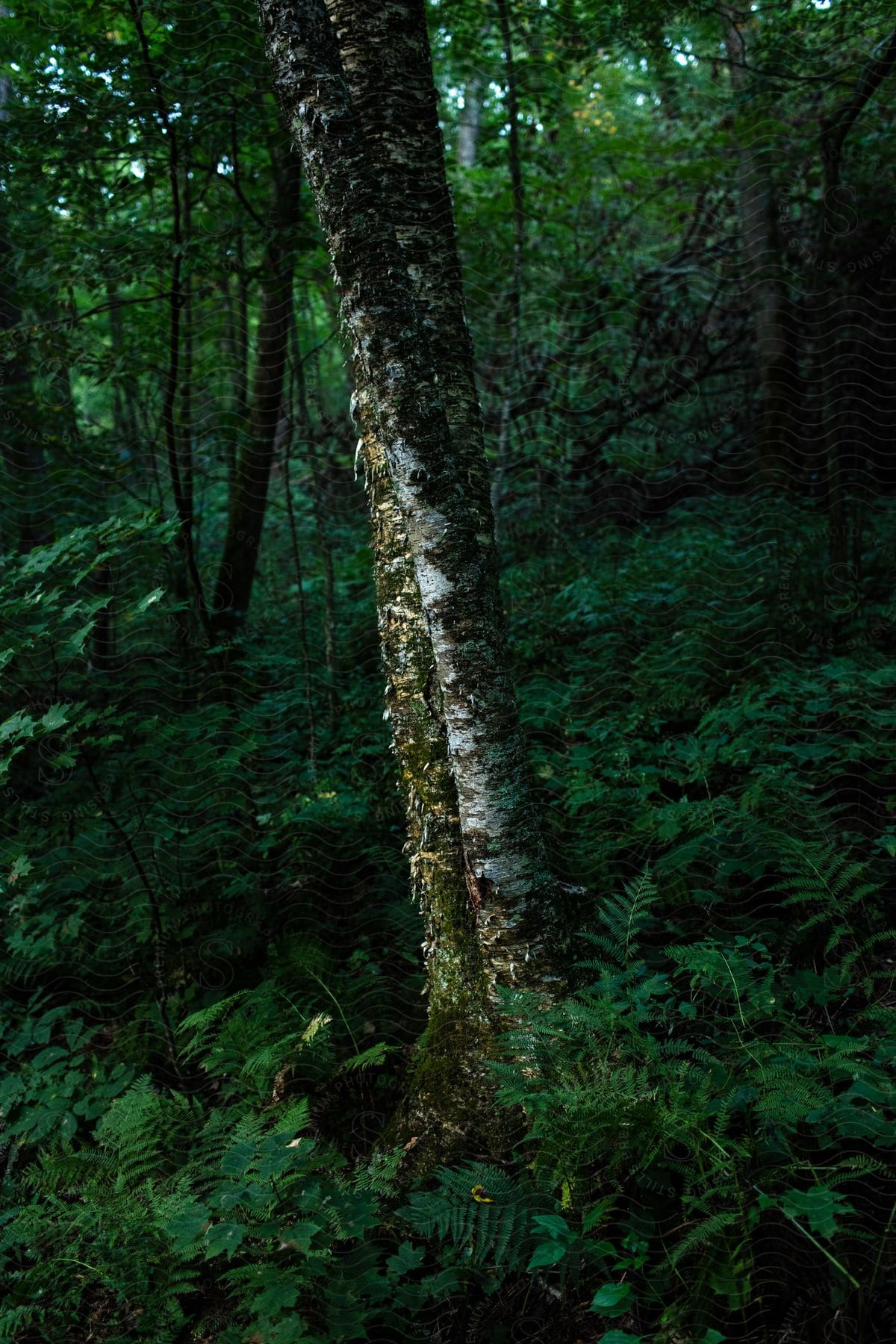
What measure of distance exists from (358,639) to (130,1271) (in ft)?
10.2

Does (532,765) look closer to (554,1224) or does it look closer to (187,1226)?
(554,1224)

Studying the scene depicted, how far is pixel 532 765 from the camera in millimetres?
3371

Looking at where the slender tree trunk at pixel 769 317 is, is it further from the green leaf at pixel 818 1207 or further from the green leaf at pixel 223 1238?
the green leaf at pixel 223 1238

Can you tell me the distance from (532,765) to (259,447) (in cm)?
289

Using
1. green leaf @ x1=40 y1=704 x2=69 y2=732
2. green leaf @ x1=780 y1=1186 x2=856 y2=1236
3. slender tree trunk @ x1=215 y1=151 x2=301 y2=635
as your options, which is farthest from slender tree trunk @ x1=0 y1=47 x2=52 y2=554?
green leaf @ x1=780 y1=1186 x2=856 y2=1236

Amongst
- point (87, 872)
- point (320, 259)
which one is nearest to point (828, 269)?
point (320, 259)

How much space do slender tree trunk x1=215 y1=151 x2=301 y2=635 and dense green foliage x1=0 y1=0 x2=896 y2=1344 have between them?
0.44 ft

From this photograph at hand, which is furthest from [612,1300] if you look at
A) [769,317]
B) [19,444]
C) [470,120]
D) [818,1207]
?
[470,120]

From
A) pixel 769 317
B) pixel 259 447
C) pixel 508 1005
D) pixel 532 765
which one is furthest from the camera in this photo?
pixel 769 317

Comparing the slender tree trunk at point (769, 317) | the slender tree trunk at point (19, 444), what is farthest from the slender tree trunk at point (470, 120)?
the slender tree trunk at point (19, 444)

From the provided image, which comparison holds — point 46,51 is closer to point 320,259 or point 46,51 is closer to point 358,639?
point 320,259

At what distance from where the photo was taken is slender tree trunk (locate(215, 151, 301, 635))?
15.8ft

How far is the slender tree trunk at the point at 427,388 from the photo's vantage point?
2.07m

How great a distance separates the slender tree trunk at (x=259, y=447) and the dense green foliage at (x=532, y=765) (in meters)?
0.13
